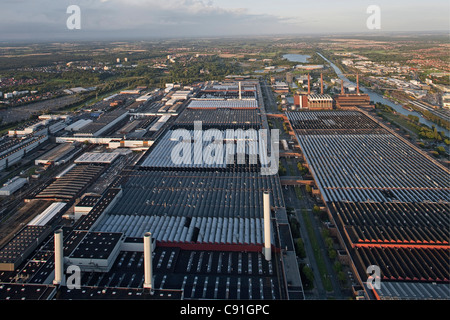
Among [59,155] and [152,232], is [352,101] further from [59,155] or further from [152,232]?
[152,232]

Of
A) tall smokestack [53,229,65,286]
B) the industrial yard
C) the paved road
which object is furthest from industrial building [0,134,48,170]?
the paved road

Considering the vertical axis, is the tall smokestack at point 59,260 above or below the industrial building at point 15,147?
below

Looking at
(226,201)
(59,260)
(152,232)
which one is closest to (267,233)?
(226,201)

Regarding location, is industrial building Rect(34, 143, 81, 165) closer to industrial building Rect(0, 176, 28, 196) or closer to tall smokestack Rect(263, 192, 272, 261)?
industrial building Rect(0, 176, 28, 196)

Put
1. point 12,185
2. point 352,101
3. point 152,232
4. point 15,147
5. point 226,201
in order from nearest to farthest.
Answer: point 152,232
point 226,201
point 12,185
point 15,147
point 352,101

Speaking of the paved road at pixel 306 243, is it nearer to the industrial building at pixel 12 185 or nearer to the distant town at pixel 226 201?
the distant town at pixel 226 201

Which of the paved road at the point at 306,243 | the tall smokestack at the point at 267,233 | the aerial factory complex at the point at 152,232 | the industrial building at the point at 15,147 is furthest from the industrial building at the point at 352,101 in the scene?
the industrial building at the point at 15,147

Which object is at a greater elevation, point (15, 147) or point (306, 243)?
point (15, 147)

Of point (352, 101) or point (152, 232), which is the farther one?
point (352, 101)
